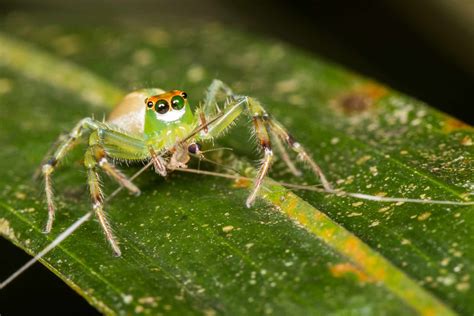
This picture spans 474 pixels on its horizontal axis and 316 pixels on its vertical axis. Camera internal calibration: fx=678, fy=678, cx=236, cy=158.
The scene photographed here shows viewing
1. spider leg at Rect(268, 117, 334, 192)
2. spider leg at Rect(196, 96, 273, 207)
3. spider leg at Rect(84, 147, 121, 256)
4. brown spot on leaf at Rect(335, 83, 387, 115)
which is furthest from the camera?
brown spot on leaf at Rect(335, 83, 387, 115)

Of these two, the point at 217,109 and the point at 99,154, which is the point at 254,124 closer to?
the point at 217,109

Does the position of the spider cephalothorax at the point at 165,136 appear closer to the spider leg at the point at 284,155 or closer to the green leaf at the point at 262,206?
the spider leg at the point at 284,155

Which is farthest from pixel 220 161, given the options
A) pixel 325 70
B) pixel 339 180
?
pixel 325 70

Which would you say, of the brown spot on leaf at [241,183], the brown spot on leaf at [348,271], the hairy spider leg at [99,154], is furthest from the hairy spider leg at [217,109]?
the brown spot on leaf at [348,271]

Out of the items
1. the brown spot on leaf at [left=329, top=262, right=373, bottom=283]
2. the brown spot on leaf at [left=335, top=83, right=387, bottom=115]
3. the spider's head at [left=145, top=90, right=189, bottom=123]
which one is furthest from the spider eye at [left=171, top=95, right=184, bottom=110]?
the brown spot on leaf at [left=329, top=262, right=373, bottom=283]

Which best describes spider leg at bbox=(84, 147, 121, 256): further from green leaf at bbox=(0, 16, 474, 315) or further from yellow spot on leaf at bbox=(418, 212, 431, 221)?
yellow spot on leaf at bbox=(418, 212, 431, 221)

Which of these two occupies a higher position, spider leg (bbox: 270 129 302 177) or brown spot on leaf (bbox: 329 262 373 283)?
spider leg (bbox: 270 129 302 177)

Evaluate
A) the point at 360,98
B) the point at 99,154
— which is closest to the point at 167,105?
the point at 99,154

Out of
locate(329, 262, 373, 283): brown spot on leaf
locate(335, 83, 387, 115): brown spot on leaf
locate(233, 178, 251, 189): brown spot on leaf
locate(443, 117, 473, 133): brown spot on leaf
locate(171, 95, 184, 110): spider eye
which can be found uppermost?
locate(335, 83, 387, 115): brown spot on leaf
